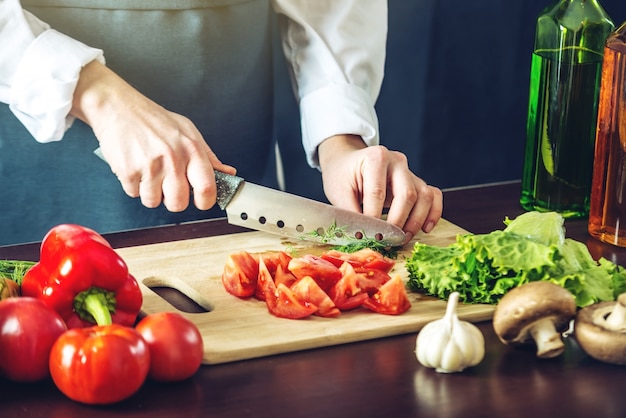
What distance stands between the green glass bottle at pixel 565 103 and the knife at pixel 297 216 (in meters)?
0.32

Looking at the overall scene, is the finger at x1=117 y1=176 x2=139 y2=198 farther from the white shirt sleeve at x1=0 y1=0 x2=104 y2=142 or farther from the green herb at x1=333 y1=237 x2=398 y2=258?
the green herb at x1=333 y1=237 x2=398 y2=258

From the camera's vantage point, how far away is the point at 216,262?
1512 millimetres

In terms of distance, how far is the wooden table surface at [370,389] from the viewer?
1065 millimetres

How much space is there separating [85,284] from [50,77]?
0.50 meters

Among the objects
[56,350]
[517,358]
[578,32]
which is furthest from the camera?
[578,32]

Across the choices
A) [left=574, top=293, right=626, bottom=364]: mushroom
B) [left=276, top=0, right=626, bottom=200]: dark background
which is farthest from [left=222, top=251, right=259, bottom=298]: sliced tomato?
[left=276, top=0, right=626, bottom=200]: dark background

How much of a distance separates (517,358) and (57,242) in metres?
0.59

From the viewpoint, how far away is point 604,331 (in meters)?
1.14

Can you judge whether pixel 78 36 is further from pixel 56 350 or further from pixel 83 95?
pixel 56 350

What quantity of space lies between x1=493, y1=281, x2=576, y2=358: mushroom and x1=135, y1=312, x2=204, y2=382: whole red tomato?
14.4 inches

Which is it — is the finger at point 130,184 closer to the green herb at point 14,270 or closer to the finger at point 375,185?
the green herb at point 14,270

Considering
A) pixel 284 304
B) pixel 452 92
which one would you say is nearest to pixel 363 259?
pixel 284 304

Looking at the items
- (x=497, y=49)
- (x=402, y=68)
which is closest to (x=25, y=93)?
(x=402, y=68)

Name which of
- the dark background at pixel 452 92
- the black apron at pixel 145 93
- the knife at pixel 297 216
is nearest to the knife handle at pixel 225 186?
the knife at pixel 297 216
